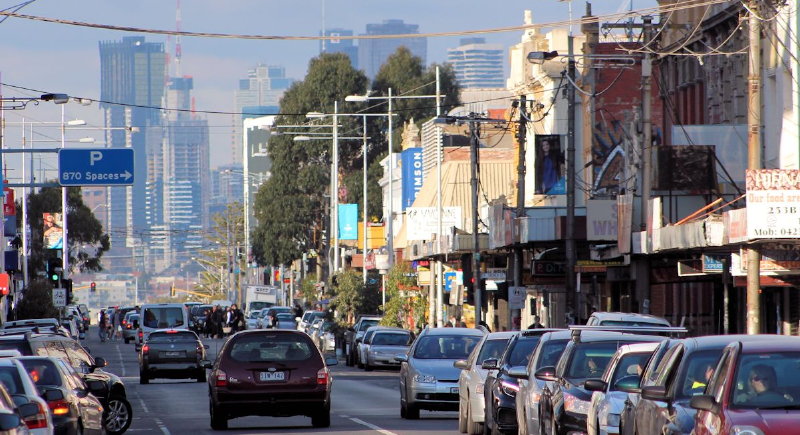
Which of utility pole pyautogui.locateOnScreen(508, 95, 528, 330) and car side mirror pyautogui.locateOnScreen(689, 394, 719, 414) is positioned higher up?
Result: utility pole pyautogui.locateOnScreen(508, 95, 528, 330)

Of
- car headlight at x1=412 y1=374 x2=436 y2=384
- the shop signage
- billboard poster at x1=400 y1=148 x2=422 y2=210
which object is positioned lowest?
car headlight at x1=412 y1=374 x2=436 y2=384

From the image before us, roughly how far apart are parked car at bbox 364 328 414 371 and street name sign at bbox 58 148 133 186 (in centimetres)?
907

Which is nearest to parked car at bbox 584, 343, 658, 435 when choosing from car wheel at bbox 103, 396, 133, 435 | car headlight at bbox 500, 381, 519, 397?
car headlight at bbox 500, 381, 519, 397

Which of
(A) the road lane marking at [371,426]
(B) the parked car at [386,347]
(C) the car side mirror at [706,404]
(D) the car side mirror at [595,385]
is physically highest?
(C) the car side mirror at [706,404]

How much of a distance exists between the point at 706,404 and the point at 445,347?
16624mm

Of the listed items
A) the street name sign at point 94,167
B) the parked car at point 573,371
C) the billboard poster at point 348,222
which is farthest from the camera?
the billboard poster at point 348,222

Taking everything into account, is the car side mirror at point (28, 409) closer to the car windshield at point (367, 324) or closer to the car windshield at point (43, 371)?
the car windshield at point (43, 371)

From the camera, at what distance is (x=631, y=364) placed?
17.8 m

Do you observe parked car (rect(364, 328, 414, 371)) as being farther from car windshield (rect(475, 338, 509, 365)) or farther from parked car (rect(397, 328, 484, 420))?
car windshield (rect(475, 338, 509, 365))

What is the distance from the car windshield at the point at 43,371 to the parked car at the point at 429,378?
8523 millimetres

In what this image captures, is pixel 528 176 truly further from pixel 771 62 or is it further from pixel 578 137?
pixel 771 62

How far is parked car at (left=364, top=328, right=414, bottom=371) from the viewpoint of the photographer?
172 feet

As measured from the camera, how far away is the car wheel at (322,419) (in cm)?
2522

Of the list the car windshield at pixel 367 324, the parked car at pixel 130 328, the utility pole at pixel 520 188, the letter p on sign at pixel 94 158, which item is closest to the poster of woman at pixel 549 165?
the utility pole at pixel 520 188
